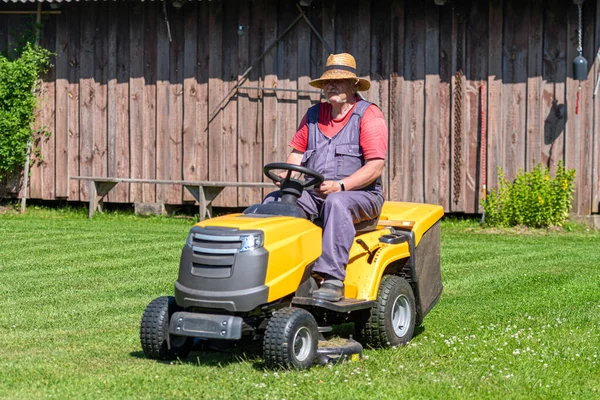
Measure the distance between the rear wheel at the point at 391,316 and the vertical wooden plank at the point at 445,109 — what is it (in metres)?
7.41

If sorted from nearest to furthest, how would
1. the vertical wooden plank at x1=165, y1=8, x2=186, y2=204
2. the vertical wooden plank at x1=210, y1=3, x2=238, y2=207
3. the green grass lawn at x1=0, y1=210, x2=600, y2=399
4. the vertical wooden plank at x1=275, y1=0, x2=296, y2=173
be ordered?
the green grass lawn at x1=0, y1=210, x2=600, y2=399
the vertical wooden plank at x1=275, y1=0, x2=296, y2=173
the vertical wooden plank at x1=210, y1=3, x2=238, y2=207
the vertical wooden plank at x1=165, y1=8, x2=186, y2=204

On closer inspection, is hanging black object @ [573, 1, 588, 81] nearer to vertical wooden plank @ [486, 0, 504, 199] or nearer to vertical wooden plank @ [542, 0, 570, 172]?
vertical wooden plank @ [542, 0, 570, 172]

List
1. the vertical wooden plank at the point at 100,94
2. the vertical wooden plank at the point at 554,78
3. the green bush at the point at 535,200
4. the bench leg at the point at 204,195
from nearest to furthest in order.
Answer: the green bush at the point at 535,200 → the vertical wooden plank at the point at 554,78 → the bench leg at the point at 204,195 → the vertical wooden plank at the point at 100,94

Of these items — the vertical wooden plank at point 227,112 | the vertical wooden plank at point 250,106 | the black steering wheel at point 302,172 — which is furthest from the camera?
the vertical wooden plank at point 227,112

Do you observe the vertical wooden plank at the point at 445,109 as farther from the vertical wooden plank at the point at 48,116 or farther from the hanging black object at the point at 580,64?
the vertical wooden plank at the point at 48,116

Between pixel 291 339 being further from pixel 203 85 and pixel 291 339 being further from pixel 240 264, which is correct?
pixel 203 85

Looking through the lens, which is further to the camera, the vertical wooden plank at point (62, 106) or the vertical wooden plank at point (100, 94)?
the vertical wooden plank at point (62, 106)

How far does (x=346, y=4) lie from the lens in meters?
14.9

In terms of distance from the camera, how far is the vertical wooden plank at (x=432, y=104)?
14.5 metres

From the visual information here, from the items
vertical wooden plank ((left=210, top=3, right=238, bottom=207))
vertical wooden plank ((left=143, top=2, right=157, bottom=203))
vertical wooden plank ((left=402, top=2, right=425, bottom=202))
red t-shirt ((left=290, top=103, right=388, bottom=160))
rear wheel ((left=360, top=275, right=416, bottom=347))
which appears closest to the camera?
rear wheel ((left=360, top=275, right=416, bottom=347))

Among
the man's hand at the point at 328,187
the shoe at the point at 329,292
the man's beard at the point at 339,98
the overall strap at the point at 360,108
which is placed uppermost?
the man's beard at the point at 339,98

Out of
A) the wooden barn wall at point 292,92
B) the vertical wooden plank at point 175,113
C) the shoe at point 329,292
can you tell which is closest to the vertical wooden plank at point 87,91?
the wooden barn wall at point 292,92

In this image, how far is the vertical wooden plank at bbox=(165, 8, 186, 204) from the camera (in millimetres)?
15820

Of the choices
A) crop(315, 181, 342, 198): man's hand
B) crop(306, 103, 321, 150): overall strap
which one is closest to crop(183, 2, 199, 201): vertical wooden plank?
crop(306, 103, 321, 150): overall strap
